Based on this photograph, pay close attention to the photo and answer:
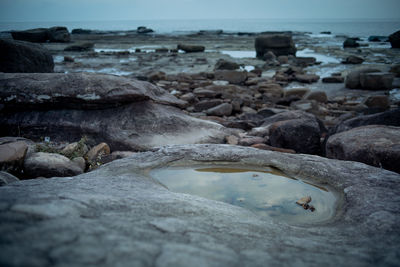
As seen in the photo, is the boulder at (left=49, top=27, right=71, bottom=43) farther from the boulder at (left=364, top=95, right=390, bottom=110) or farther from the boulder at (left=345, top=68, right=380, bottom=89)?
the boulder at (left=364, top=95, right=390, bottom=110)

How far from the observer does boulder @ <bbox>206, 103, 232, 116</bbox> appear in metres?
6.75

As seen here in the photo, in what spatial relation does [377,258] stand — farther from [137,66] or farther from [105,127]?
[137,66]

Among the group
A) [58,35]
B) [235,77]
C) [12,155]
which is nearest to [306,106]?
[235,77]

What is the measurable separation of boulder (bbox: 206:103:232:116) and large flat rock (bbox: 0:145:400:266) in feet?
16.4

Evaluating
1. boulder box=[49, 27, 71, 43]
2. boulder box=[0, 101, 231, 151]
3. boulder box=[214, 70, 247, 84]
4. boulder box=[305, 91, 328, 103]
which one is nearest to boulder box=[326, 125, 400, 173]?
boulder box=[0, 101, 231, 151]

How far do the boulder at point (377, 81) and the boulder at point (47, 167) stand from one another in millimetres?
9573

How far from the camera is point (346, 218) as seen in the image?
1.68m

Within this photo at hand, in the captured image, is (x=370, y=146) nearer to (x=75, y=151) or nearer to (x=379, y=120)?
(x=379, y=120)

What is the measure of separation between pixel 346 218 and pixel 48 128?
406 centimetres

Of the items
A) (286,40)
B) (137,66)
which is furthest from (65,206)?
(286,40)

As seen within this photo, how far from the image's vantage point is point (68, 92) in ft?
13.6

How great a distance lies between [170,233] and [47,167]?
2.45 metres

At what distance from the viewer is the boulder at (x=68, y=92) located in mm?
4145

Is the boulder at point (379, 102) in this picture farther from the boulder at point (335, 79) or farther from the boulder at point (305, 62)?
the boulder at point (305, 62)
